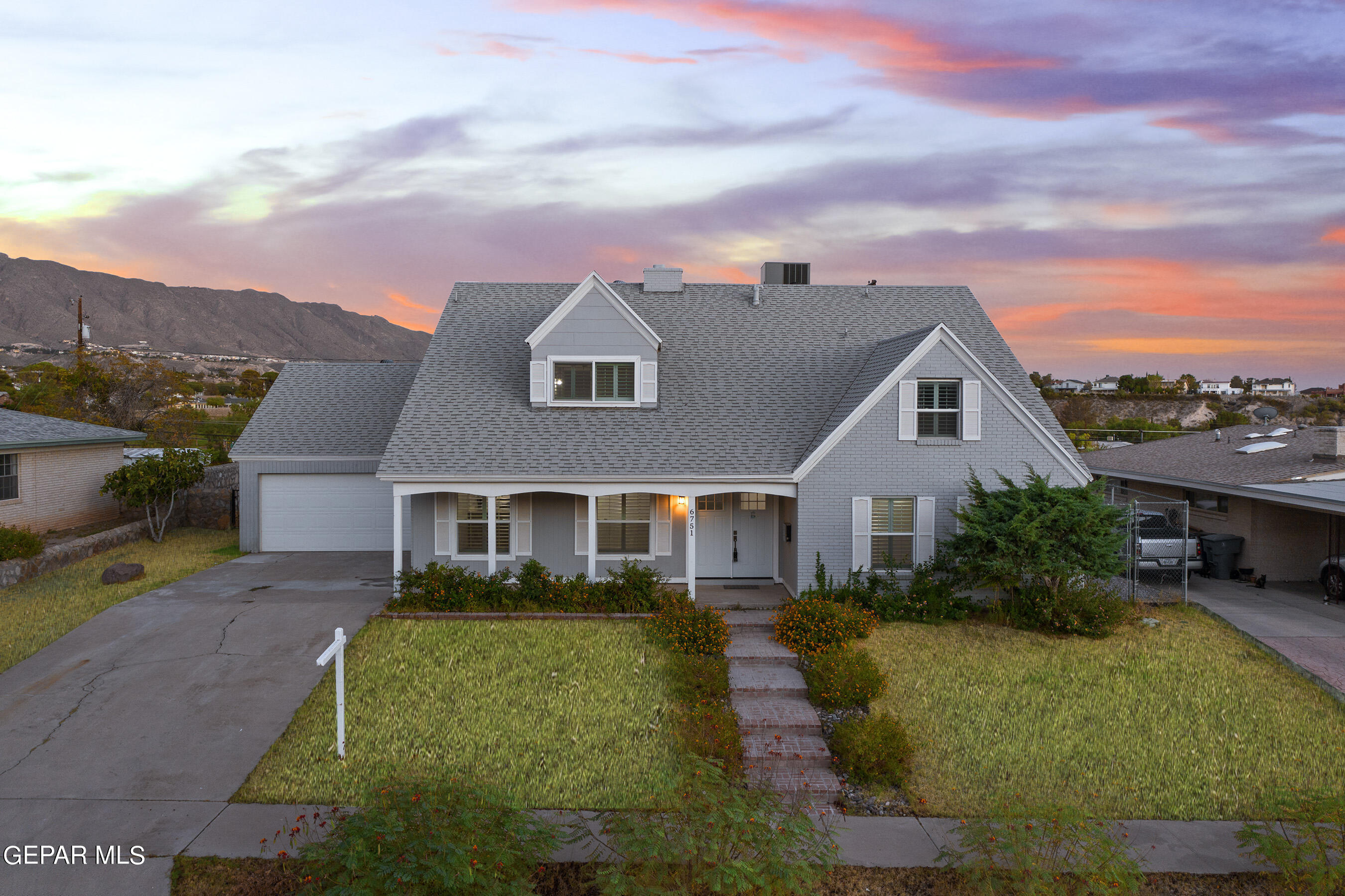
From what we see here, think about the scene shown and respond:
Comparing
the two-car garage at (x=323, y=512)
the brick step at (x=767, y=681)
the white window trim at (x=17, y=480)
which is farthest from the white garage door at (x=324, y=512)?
the brick step at (x=767, y=681)

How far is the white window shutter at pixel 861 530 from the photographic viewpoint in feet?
48.3

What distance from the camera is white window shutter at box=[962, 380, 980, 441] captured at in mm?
14797

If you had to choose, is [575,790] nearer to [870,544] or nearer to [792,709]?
[792,709]

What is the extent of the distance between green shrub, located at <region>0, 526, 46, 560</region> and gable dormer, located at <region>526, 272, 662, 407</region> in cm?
1225

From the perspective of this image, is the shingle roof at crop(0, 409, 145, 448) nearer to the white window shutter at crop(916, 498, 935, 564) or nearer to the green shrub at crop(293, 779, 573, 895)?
the green shrub at crop(293, 779, 573, 895)

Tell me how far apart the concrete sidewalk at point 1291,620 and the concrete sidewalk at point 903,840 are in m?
5.29

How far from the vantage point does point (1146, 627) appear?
13641mm

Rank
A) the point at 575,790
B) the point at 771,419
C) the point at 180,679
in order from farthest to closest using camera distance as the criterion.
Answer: the point at 771,419 < the point at 180,679 < the point at 575,790

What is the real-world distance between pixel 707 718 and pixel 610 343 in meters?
9.34

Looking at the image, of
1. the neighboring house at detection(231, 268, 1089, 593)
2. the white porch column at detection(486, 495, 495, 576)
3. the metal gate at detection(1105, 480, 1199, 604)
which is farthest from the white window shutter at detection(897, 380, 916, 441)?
the white porch column at detection(486, 495, 495, 576)

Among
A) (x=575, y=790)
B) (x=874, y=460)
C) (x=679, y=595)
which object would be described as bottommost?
(x=575, y=790)

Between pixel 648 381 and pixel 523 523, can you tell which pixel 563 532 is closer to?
pixel 523 523

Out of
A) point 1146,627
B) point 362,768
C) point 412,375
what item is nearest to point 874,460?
point 1146,627

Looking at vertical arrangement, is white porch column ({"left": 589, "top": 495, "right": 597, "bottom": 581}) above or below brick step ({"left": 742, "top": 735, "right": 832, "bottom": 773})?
above
